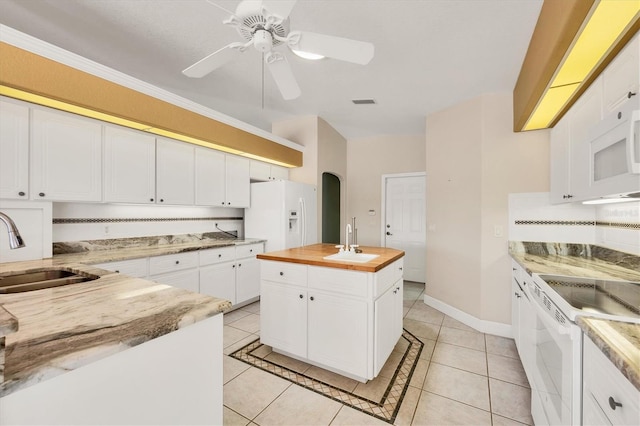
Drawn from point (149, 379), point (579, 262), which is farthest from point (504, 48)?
point (149, 379)

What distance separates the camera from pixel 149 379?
0.84 m

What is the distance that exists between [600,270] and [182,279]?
11.8 feet

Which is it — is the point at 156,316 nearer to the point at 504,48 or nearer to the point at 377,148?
the point at 504,48

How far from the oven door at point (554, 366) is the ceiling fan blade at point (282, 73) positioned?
2.02 metres

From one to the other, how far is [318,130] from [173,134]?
Answer: 2188 mm

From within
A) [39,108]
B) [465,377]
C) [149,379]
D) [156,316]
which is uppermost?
[39,108]

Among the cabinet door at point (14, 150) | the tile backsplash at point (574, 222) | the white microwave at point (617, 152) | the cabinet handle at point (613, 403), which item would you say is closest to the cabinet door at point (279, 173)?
the cabinet door at point (14, 150)

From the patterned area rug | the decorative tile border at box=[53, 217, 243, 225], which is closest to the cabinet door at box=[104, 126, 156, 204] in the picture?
the decorative tile border at box=[53, 217, 243, 225]

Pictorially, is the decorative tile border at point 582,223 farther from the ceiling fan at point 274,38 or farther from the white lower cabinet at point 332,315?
the ceiling fan at point 274,38

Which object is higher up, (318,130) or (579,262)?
(318,130)

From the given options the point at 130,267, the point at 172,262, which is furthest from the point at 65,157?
the point at 172,262

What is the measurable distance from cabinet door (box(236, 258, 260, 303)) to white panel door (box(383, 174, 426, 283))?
2.59m

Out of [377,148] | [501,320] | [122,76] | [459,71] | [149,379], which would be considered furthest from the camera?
[377,148]

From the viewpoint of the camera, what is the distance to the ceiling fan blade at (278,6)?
130 cm
